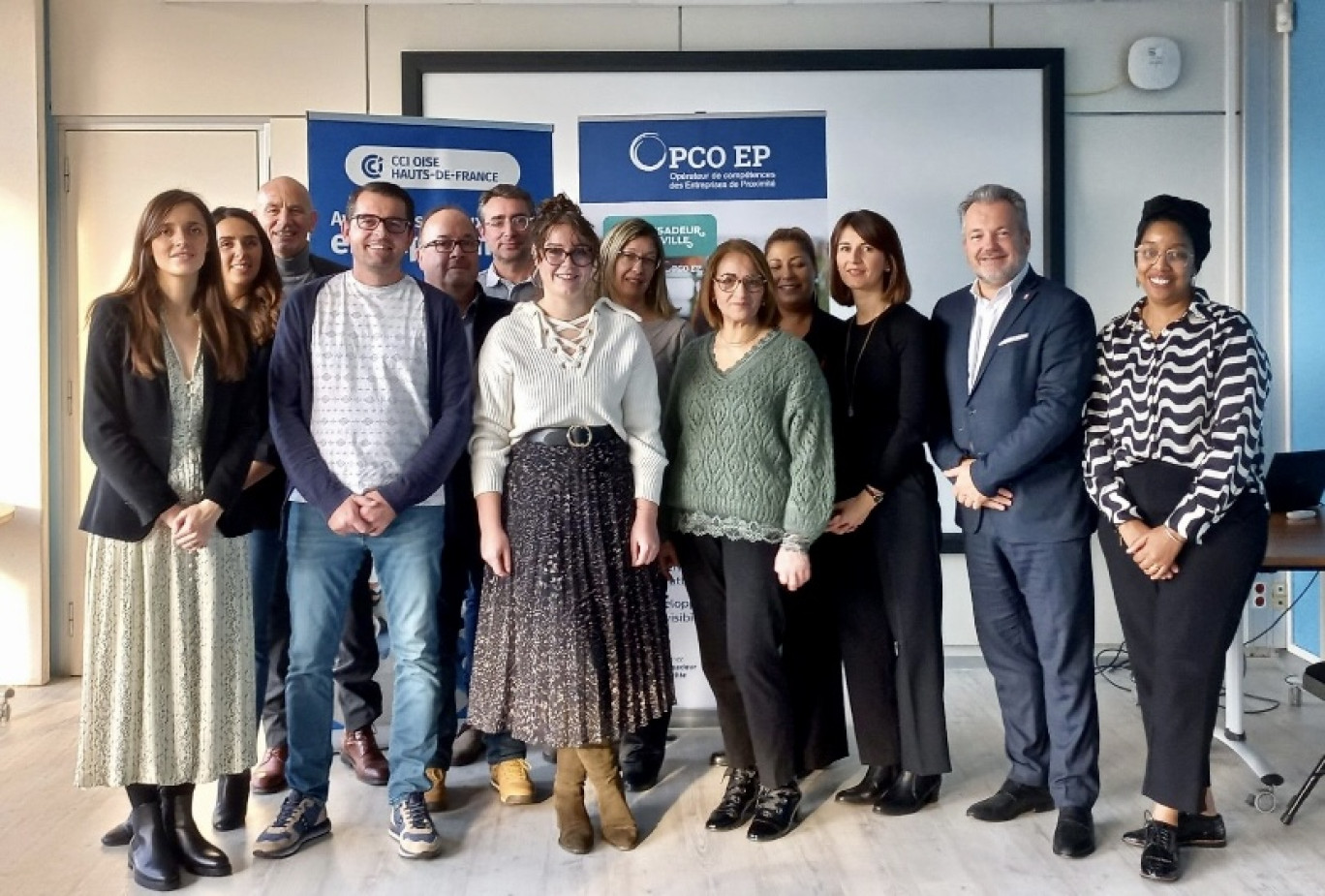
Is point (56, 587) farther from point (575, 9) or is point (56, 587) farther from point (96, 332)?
point (575, 9)

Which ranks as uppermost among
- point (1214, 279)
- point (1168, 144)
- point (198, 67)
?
point (198, 67)

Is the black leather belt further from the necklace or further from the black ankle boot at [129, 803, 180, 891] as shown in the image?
the black ankle boot at [129, 803, 180, 891]

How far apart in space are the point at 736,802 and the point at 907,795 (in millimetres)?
477

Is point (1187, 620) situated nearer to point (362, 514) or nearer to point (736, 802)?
point (736, 802)

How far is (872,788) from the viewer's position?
3.10 meters

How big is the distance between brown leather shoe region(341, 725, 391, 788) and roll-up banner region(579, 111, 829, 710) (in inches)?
40.9

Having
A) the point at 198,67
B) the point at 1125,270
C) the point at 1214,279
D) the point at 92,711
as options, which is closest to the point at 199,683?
the point at 92,711

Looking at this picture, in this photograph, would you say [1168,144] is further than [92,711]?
Yes

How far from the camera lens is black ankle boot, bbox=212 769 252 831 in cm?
292

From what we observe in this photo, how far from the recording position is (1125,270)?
4.77 meters

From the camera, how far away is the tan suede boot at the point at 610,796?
9.12ft

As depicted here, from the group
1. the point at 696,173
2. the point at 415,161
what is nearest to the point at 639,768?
the point at 696,173

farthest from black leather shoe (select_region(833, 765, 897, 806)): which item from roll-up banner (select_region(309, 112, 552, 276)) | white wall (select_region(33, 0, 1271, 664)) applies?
roll-up banner (select_region(309, 112, 552, 276))

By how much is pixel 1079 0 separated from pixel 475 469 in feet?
11.8
